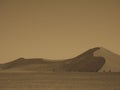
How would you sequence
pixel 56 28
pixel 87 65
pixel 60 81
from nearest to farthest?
pixel 60 81 < pixel 87 65 < pixel 56 28

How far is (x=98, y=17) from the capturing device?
208 cm

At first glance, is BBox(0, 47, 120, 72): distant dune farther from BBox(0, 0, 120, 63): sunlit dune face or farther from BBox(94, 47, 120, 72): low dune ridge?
BBox(0, 0, 120, 63): sunlit dune face

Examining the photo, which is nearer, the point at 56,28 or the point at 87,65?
the point at 87,65

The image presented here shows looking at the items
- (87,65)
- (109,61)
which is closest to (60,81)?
(87,65)

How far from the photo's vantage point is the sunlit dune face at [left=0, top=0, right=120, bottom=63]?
200 centimetres

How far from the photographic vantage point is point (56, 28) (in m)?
2.06

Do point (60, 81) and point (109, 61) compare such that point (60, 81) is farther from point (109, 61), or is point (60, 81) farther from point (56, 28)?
point (56, 28)

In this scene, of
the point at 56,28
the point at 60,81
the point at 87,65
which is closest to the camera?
the point at 60,81

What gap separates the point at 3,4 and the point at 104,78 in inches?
49.4

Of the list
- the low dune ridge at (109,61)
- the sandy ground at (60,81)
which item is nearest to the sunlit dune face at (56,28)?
the low dune ridge at (109,61)

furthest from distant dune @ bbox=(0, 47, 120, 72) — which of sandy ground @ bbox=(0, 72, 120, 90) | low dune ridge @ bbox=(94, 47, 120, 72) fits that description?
sandy ground @ bbox=(0, 72, 120, 90)

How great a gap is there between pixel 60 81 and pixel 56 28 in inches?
39.8

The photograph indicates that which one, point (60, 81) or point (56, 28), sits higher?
point (56, 28)

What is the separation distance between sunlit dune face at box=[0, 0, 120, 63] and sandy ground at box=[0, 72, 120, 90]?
2.60 feet
